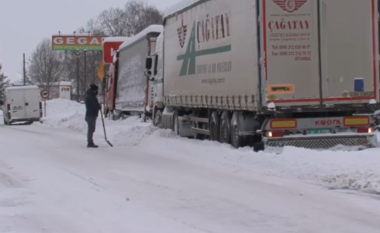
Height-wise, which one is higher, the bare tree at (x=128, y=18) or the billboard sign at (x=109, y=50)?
the bare tree at (x=128, y=18)

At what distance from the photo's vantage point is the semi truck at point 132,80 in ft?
86.5

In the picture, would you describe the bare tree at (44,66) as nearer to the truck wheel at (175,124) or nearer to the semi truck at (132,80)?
the semi truck at (132,80)

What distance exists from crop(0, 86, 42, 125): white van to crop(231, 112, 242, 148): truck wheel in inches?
996

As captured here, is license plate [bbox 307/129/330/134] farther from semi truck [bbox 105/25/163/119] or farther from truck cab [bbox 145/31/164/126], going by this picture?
semi truck [bbox 105/25/163/119]

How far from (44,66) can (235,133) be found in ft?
324

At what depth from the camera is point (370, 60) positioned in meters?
13.3

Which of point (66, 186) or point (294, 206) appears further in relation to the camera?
point (66, 186)

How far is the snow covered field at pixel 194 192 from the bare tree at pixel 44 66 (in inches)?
3548

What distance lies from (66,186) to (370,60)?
6943 millimetres

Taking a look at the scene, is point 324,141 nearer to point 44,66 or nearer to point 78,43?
point 78,43

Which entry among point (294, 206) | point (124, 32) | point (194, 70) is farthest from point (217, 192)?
point (124, 32)

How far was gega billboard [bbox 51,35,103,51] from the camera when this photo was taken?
71250 mm

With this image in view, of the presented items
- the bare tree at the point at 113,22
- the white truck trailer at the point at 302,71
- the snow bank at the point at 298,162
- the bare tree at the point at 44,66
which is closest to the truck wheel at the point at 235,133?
the white truck trailer at the point at 302,71

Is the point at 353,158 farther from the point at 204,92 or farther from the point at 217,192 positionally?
the point at 204,92
